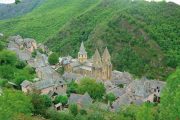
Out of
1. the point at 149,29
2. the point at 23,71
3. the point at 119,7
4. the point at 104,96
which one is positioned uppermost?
the point at 119,7

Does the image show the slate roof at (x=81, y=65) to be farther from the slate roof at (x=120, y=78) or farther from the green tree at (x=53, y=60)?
the slate roof at (x=120, y=78)

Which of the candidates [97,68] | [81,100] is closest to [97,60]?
[97,68]

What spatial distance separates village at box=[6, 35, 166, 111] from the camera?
4778 centimetres

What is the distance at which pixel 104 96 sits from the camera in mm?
52094

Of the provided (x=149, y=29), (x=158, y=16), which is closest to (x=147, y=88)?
(x=149, y=29)

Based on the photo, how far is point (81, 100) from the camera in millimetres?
46250

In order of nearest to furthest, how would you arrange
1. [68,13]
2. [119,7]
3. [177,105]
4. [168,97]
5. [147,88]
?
[177,105] < [168,97] < [147,88] < [119,7] < [68,13]

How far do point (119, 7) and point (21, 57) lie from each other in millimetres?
64643

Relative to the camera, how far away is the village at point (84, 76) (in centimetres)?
4778

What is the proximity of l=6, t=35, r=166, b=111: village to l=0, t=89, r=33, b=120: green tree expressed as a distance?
11.0 metres

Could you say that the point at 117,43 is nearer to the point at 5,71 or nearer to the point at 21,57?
the point at 21,57

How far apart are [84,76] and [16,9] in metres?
122

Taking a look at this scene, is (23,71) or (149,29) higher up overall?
(149,29)

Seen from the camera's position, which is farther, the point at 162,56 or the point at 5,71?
the point at 162,56
